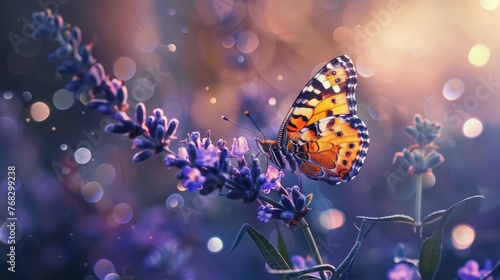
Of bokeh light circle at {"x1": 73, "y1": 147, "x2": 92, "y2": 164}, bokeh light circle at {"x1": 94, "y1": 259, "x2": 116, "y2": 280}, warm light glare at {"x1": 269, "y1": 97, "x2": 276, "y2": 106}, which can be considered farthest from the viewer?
warm light glare at {"x1": 269, "y1": 97, "x2": 276, "y2": 106}

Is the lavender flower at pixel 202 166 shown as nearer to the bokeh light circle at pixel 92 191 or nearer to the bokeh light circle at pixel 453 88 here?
the bokeh light circle at pixel 92 191

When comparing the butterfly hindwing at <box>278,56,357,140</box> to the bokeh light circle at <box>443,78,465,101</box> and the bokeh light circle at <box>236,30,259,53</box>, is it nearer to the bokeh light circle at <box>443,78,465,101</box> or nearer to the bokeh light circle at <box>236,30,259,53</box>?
the bokeh light circle at <box>443,78,465,101</box>

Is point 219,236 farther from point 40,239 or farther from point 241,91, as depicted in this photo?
point 241,91

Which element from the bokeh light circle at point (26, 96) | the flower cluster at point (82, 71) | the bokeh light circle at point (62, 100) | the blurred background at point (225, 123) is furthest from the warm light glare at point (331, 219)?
the bokeh light circle at point (26, 96)

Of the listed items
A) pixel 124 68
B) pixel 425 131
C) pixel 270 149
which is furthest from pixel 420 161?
pixel 124 68

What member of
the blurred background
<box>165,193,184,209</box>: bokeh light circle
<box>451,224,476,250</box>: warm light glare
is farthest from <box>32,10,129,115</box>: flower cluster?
<box>451,224,476,250</box>: warm light glare
